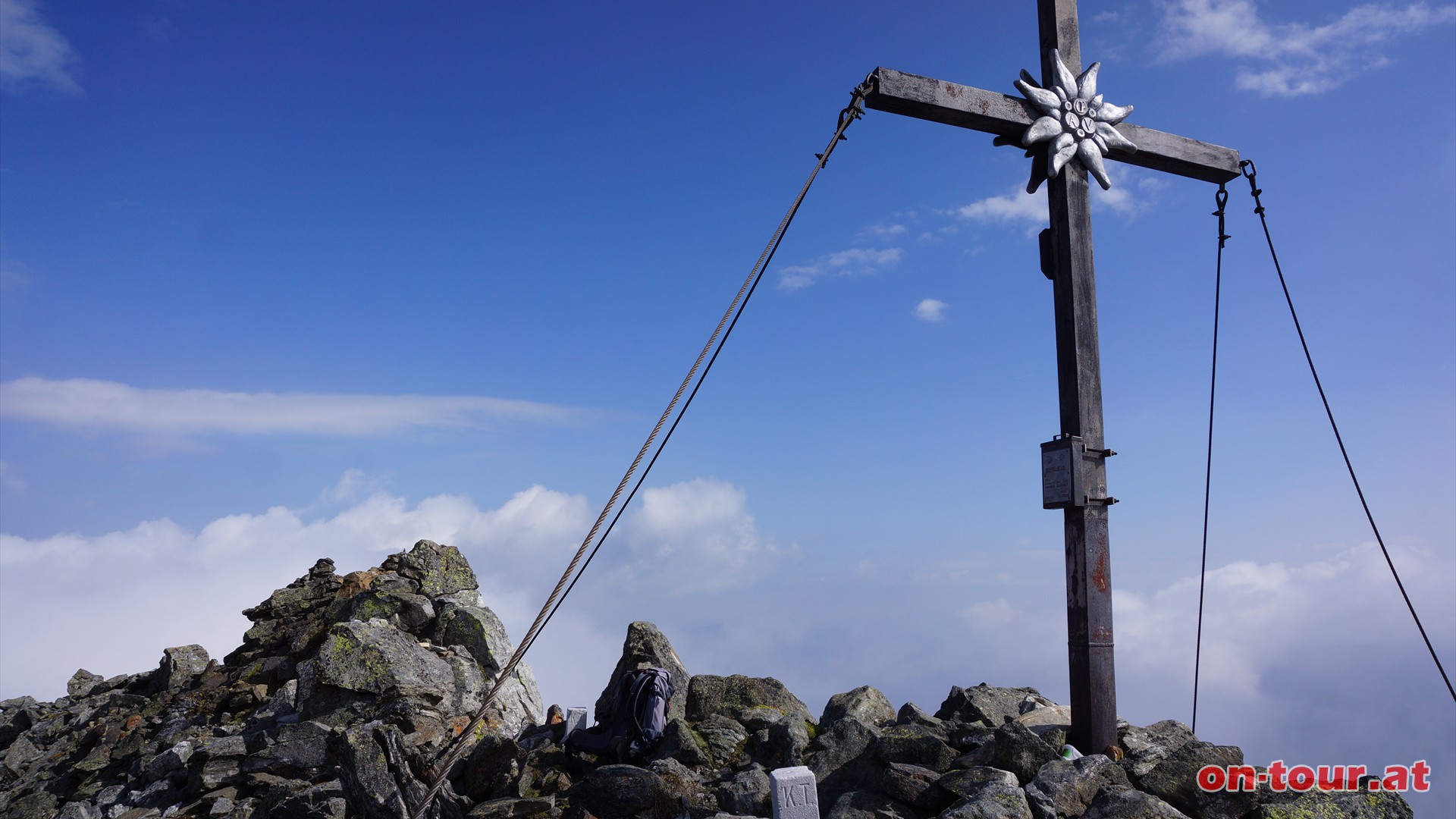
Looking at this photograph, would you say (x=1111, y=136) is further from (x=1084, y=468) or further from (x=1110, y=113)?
(x=1084, y=468)

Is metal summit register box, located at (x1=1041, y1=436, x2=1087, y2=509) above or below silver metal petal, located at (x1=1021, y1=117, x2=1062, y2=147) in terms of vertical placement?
below

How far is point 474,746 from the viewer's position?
898 centimetres

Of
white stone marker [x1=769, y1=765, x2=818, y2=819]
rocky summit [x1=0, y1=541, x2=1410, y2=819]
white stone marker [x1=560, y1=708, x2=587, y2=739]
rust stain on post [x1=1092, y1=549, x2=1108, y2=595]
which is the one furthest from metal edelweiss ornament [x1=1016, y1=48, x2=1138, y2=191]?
white stone marker [x1=560, y1=708, x2=587, y2=739]

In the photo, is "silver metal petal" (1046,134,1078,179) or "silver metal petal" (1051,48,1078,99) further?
"silver metal petal" (1051,48,1078,99)

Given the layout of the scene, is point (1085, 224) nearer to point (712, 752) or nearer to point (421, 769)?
point (712, 752)

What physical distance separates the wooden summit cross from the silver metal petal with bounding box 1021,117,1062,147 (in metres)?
0.01

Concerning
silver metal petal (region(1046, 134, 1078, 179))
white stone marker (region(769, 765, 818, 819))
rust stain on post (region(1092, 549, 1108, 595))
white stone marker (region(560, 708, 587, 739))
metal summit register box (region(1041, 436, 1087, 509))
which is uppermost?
silver metal petal (region(1046, 134, 1078, 179))

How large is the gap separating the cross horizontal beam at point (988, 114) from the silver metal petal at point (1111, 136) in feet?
0.50

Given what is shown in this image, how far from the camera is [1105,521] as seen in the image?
8391 mm

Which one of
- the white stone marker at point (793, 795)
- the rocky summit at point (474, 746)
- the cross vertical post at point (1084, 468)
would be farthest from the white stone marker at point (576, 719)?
the cross vertical post at point (1084, 468)

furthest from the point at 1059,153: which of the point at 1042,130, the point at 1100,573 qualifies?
the point at 1100,573

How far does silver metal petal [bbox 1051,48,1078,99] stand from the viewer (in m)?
9.11

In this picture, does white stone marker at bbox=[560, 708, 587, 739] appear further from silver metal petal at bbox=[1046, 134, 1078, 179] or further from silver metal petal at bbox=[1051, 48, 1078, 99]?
silver metal petal at bbox=[1051, 48, 1078, 99]

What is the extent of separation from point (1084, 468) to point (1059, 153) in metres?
3.22
